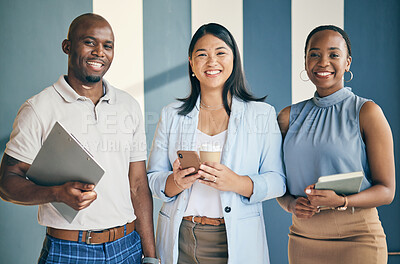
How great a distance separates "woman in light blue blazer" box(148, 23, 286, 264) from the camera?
1.80 meters

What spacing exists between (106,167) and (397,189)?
2540 mm

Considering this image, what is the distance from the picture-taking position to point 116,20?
3.10 metres

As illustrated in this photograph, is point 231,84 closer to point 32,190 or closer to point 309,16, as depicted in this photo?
point 32,190

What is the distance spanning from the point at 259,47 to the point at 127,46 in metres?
1.06

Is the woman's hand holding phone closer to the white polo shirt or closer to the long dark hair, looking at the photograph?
the white polo shirt

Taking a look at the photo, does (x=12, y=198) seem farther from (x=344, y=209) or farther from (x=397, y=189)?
(x=397, y=189)

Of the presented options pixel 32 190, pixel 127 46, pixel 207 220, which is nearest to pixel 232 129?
pixel 207 220

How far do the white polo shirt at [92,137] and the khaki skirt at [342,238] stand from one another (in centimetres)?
88

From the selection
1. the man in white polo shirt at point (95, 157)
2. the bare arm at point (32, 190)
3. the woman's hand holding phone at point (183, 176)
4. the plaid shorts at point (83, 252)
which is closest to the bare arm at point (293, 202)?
the woman's hand holding phone at point (183, 176)

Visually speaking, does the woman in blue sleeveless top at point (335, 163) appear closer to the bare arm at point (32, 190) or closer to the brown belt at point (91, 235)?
the brown belt at point (91, 235)

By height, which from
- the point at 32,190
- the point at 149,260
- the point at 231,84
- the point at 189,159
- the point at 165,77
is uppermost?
the point at 165,77

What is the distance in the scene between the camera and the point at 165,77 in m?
3.19

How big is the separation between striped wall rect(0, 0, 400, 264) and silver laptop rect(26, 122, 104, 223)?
1712mm

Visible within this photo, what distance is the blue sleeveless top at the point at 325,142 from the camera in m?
1.85
